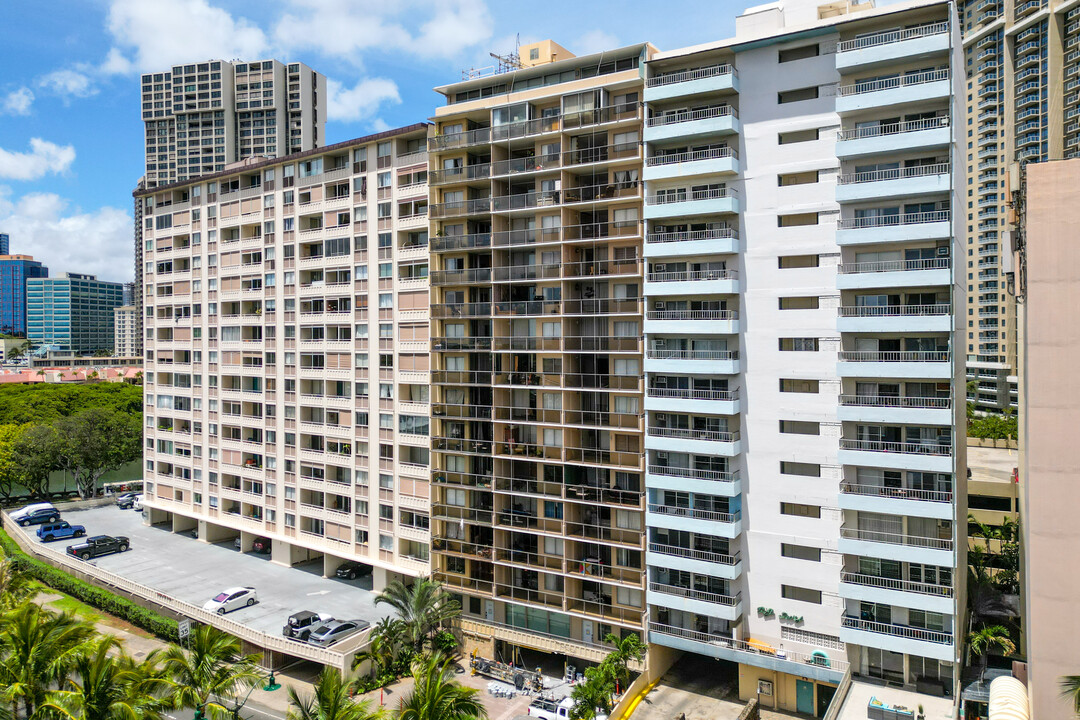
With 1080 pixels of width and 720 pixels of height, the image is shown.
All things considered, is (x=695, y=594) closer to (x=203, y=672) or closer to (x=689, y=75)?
(x=203, y=672)

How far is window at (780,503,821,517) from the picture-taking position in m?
38.5

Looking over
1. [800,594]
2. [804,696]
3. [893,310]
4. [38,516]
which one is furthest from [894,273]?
[38,516]

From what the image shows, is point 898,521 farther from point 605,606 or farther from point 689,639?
point 605,606

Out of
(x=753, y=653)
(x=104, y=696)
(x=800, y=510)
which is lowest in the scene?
(x=753, y=653)

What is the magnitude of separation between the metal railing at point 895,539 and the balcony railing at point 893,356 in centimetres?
870

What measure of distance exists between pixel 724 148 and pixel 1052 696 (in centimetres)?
3020

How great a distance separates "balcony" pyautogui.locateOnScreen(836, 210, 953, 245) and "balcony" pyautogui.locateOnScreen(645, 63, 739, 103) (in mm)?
9963

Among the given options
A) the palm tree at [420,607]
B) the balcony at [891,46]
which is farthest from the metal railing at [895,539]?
the palm tree at [420,607]

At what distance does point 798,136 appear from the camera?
39.0m

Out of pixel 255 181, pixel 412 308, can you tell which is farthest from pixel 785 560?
pixel 255 181

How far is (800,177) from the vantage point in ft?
128

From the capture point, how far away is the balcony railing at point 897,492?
35.2 m

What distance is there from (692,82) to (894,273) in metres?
15.0

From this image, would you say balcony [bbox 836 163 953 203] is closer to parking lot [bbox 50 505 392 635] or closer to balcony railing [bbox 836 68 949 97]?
balcony railing [bbox 836 68 949 97]
